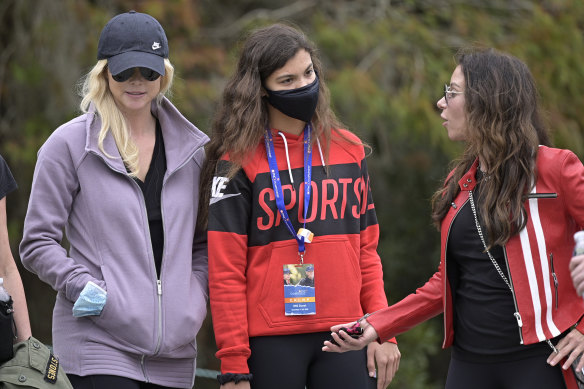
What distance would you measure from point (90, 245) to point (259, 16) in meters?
5.11

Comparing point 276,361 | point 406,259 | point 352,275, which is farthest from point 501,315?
point 406,259

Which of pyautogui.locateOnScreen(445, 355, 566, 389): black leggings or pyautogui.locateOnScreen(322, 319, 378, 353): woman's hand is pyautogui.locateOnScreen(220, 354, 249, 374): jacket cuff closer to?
pyautogui.locateOnScreen(322, 319, 378, 353): woman's hand

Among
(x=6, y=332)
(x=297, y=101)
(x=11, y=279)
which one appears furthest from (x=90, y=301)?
(x=297, y=101)

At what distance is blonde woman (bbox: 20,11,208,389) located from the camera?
11.1ft

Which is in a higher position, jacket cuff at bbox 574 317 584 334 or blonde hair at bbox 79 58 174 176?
blonde hair at bbox 79 58 174 176

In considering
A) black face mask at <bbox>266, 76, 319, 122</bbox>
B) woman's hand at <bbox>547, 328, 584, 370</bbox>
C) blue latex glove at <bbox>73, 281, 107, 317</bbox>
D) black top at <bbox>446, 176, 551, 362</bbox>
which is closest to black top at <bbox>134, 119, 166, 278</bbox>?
blue latex glove at <bbox>73, 281, 107, 317</bbox>

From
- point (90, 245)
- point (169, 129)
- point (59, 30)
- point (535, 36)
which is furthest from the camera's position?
point (535, 36)

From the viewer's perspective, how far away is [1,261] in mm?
3234

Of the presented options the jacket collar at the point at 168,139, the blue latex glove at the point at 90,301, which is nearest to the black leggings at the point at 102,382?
the blue latex glove at the point at 90,301

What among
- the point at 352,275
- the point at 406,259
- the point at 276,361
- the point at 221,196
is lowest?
→ the point at 406,259

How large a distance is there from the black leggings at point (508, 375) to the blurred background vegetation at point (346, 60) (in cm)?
376

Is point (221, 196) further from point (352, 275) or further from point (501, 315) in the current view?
point (501, 315)

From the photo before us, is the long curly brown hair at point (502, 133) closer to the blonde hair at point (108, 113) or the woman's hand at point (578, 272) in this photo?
the woman's hand at point (578, 272)

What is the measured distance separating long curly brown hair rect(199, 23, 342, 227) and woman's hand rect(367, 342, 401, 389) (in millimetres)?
787
